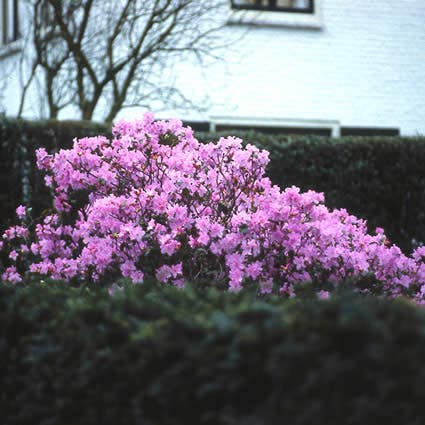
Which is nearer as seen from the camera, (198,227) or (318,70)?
(198,227)

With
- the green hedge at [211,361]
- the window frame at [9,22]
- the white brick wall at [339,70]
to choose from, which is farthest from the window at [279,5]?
the green hedge at [211,361]

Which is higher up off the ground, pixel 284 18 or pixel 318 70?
pixel 284 18

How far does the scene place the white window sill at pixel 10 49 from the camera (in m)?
13.5

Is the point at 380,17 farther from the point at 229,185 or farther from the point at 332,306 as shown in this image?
the point at 332,306

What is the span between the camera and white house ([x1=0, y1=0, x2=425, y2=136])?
12797 millimetres

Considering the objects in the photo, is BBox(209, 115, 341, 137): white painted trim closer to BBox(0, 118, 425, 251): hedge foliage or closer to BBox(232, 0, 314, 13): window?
BBox(232, 0, 314, 13): window

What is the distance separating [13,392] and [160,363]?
0.87 meters

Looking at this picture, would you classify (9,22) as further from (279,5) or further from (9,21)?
(279,5)

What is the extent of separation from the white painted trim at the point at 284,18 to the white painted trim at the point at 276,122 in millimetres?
1497

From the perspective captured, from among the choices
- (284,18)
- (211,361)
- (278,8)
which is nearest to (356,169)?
(284,18)

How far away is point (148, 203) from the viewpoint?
16.3ft

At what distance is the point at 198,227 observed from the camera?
4.79 meters

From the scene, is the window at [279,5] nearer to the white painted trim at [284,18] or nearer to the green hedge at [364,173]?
the white painted trim at [284,18]

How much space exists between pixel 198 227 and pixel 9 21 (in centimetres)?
1145
